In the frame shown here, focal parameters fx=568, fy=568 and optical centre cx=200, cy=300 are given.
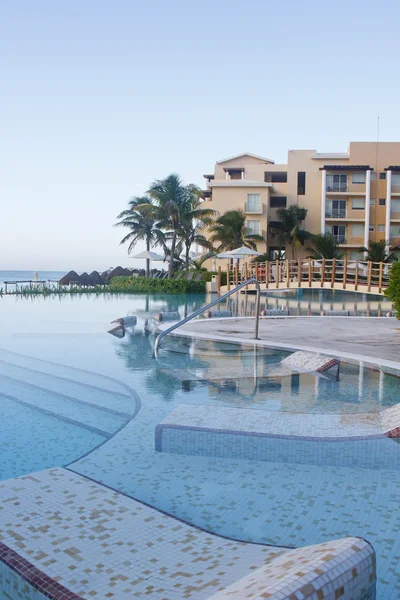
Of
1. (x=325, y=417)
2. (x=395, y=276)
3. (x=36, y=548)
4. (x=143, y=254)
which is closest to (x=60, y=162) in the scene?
(x=143, y=254)

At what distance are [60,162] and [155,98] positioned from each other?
7977mm

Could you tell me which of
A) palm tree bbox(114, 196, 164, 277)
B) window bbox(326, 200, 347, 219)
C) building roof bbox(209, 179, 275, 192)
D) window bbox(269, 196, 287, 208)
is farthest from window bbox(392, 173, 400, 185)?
palm tree bbox(114, 196, 164, 277)

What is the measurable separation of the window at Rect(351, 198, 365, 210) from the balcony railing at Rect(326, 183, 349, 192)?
3.55ft

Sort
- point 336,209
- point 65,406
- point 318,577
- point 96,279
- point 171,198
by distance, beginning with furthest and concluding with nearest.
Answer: point 96,279 < point 336,209 < point 171,198 < point 65,406 < point 318,577

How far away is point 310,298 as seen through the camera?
29375mm

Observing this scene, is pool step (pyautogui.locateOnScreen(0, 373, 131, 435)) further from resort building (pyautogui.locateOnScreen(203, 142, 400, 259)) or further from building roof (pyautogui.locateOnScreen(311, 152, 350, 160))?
building roof (pyautogui.locateOnScreen(311, 152, 350, 160))

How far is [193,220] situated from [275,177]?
34.7ft

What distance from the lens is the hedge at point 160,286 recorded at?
3316 cm

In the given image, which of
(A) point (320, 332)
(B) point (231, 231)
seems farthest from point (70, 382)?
(B) point (231, 231)

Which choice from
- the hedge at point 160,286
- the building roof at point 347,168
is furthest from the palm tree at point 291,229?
the hedge at point 160,286

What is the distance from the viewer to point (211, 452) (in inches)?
237

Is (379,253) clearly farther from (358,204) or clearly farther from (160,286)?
(160,286)

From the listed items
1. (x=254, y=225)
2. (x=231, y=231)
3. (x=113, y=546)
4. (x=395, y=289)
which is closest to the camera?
(x=113, y=546)

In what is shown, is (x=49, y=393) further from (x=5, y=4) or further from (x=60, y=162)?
(x=60, y=162)
